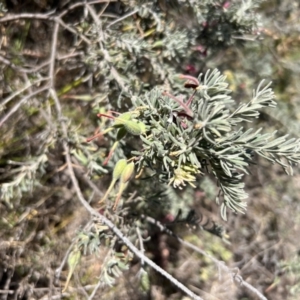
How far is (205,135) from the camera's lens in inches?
33.1

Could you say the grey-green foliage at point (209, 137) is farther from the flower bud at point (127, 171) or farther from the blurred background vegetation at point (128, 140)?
the blurred background vegetation at point (128, 140)

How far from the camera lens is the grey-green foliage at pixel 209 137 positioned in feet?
2.88

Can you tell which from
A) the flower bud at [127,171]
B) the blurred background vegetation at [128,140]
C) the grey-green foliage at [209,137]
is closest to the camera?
the grey-green foliage at [209,137]

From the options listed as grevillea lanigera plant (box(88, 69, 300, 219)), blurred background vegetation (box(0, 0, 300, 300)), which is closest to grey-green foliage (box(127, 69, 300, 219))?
grevillea lanigera plant (box(88, 69, 300, 219))

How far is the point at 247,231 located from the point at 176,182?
1578mm

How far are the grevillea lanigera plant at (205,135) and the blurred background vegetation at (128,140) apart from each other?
1.19 ft

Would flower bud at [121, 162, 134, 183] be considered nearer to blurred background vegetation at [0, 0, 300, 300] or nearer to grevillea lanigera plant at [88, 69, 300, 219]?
grevillea lanigera plant at [88, 69, 300, 219]

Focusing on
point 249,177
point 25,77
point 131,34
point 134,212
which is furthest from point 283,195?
point 25,77

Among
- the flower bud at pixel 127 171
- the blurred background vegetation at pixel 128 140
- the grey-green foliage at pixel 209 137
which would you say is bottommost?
the blurred background vegetation at pixel 128 140

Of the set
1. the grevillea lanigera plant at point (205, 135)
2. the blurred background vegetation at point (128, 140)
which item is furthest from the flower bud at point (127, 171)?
the blurred background vegetation at point (128, 140)

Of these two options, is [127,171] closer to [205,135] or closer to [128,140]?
[205,135]

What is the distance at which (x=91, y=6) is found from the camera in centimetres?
174

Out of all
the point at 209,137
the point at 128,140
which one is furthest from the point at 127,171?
the point at 128,140

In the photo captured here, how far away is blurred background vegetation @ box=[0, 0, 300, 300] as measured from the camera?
1591 mm
